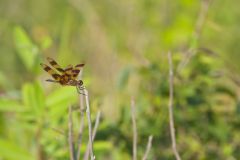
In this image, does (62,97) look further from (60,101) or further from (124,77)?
(124,77)

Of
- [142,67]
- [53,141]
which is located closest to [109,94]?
[142,67]

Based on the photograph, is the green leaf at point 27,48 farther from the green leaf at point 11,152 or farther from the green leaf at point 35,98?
the green leaf at point 11,152

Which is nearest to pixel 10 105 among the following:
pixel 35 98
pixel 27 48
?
pixel 35 98

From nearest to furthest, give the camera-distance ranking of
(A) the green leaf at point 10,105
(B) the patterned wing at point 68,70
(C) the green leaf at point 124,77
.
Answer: (B) the patterned wing at point 68,70 → (A) the green leaf at point 10,105 → (C) the green leaf at point 124,77

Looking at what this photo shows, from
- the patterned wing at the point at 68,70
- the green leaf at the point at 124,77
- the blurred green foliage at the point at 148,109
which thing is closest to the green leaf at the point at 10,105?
Result: the blurred green foliage at the point at 148,109

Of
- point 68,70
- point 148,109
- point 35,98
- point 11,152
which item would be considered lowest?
point 68,70

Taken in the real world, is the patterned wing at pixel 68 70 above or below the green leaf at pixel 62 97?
below

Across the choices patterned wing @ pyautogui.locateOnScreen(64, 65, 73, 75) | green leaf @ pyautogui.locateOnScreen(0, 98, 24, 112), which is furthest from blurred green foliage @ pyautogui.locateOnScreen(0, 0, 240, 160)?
patterned wing @ pyautogui.locateOnScreen(64, 65, 73, 75)
